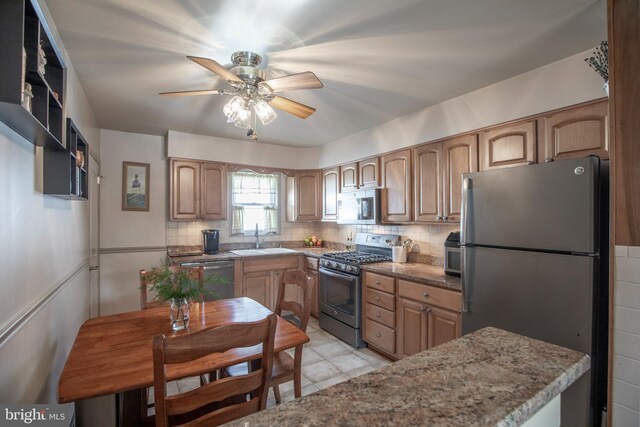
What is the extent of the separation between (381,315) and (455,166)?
1.54 metres

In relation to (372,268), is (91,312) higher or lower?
lower

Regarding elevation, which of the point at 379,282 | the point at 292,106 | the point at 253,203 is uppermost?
the point at 292,106

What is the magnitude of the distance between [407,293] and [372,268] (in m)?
0.46

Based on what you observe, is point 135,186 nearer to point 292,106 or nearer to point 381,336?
point 292,106

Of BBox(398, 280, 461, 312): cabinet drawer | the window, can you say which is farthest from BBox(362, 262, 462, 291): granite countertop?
the window

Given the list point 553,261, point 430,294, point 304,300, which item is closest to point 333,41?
point 304,300

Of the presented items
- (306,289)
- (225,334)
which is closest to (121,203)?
(306,289)

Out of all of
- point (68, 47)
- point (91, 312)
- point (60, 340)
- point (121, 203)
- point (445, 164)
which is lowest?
point (91, 312)

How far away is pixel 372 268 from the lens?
121 inches

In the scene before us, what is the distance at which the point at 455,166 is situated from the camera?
270cm

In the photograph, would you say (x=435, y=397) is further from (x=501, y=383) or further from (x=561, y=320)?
(x=561, y=320)

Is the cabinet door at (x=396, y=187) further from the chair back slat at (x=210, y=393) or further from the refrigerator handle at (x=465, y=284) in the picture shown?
the chair back slat at (x=210, y=393)

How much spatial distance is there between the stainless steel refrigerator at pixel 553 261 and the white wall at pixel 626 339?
6.7 inches

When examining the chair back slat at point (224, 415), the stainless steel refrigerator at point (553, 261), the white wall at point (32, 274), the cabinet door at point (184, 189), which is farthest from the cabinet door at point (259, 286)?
the chair back slat at point (224, 415)
